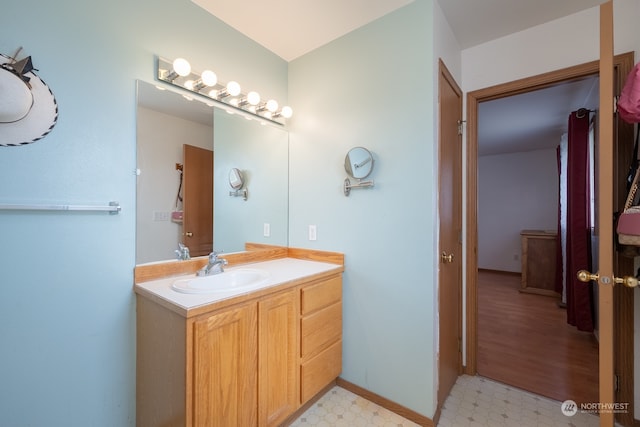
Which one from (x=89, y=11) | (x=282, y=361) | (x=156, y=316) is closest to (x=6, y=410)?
(x=156, y=316)

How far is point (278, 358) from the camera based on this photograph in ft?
4.62

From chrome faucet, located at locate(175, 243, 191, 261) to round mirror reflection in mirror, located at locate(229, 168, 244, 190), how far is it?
540mm

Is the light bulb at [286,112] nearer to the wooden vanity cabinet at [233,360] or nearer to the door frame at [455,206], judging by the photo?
the door frame at [455,206]

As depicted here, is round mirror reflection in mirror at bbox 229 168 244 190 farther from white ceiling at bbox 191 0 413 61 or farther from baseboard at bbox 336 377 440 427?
baseboard at bbox 336 377 440 427

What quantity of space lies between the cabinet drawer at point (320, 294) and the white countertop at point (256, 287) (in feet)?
0.27

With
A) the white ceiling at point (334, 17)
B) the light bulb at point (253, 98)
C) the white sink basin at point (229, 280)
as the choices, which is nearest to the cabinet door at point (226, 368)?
the white sink basin at point (229, 280)

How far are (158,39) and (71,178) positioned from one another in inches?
33.2

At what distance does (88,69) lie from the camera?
120 centimetres

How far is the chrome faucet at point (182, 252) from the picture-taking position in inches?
61.1

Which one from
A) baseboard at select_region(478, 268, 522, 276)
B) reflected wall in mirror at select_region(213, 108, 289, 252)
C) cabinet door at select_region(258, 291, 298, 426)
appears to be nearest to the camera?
cabinet door at select_region(258, 291, 298, 426)

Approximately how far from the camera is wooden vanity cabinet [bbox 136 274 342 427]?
1072 millimetres

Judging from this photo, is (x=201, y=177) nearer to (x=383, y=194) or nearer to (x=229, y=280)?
(x=229, y=280)

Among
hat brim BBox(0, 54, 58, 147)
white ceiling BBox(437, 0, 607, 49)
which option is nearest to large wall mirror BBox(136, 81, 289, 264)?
hat brim BBox(0, 54, 58, 147)

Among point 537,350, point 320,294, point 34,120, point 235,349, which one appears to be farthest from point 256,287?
point 537,350
